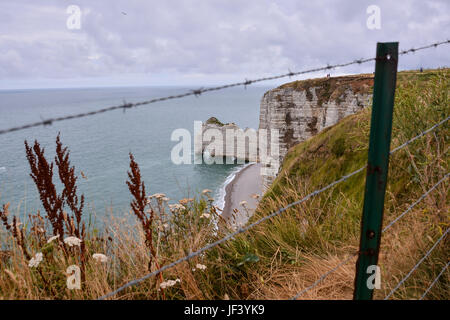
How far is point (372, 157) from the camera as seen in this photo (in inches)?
72.9

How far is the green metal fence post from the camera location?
5.86 ft

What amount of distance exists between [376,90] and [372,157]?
364mm

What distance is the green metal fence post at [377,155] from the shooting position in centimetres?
179

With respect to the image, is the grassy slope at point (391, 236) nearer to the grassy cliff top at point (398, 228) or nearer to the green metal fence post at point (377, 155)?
the grassy cliff top at point (398, 228)

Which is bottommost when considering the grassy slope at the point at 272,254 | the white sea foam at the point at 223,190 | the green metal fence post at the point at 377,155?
the white sea foam at the point at 223,190

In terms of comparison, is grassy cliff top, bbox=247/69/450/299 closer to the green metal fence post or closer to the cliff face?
the green metal fence post

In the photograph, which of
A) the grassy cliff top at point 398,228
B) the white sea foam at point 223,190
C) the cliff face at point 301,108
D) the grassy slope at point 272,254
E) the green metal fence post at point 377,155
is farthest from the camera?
the white sea foam at point 223,190

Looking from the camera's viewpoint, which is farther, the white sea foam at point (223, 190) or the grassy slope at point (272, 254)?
the white sea foam at point (223, 190)

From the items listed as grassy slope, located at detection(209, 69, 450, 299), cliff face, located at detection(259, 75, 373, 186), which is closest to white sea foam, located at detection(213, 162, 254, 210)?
cliff face, located at detection(259, 75, 373, 186)

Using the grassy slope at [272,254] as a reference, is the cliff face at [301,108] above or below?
above

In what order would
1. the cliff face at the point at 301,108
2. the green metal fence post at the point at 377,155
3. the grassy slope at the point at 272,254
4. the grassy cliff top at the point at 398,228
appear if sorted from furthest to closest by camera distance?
the cliff face at the point at 301,108 < the grassy cliff top at the point at 398,228 < the grassy slope at the point at 272,254 < the green metal fence post at the point at 377,155

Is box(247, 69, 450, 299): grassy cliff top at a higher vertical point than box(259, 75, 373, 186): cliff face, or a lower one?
lower

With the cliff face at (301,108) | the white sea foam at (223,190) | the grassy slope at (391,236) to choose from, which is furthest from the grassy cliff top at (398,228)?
the white sea foam at (223,190)
